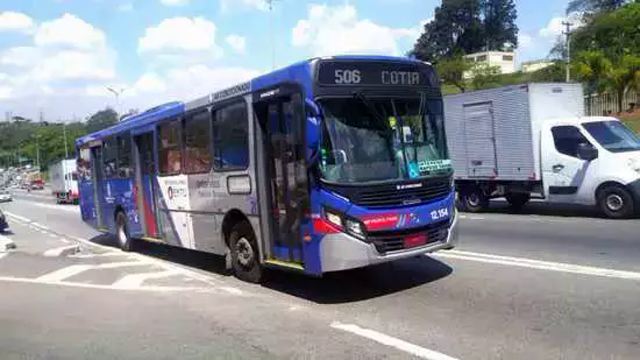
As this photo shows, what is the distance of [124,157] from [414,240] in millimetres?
8656

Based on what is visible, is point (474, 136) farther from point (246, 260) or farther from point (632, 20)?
point (632, 20)

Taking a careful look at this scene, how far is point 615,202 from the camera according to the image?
15.3 m

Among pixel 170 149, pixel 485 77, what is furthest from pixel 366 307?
pixel 485 77

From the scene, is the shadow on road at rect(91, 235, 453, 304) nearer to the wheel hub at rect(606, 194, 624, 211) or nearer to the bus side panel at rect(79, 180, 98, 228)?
the wheel hub at rect(606, 194, 624, 211)

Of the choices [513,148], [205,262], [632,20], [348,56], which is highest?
[632,20]

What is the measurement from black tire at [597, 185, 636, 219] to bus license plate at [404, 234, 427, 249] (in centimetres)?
795

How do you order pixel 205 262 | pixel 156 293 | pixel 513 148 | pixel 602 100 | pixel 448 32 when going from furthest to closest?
pixel 448 32 → pixel 602 100 → pixel 513 148 → pixel 205 262 → pixel 156 293

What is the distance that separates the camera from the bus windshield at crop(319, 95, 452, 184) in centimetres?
836

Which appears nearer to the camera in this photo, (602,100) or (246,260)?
(246,260)

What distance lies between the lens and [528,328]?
6.77 meters

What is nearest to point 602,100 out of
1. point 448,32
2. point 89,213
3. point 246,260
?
point 89,213

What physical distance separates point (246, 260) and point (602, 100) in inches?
1982

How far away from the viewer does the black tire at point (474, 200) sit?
19.1 m

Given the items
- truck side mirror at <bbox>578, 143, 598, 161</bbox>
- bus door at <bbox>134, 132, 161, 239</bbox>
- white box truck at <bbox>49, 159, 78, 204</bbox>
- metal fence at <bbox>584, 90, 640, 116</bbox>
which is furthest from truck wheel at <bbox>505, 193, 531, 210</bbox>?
metal fence at <bbox>584, 90, 640, 116</bbox>
